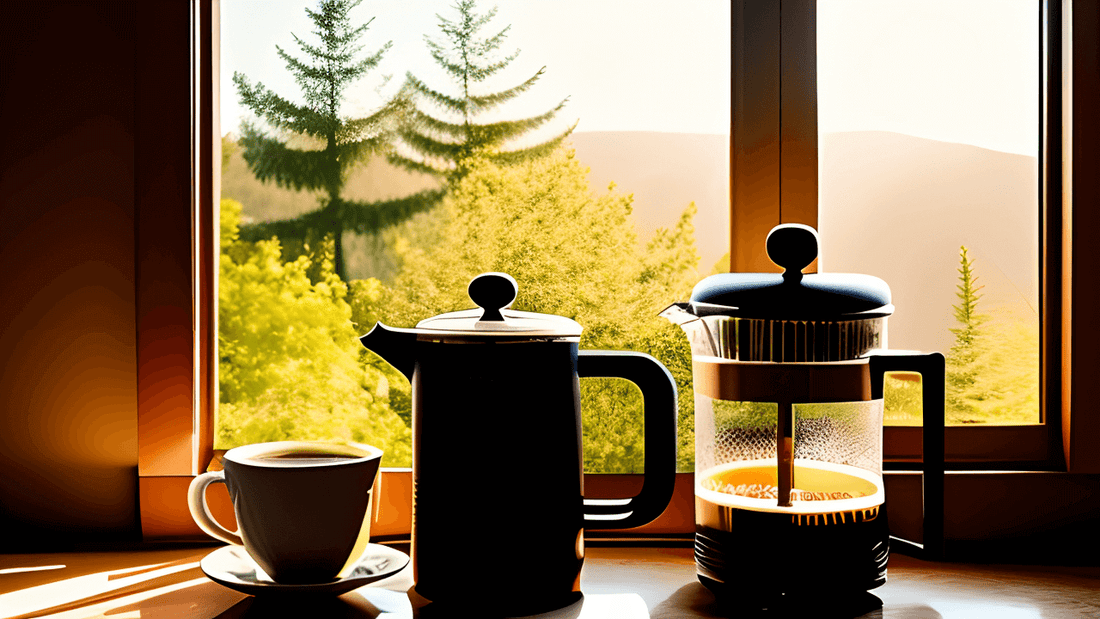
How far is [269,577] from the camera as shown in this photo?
2.26 feet

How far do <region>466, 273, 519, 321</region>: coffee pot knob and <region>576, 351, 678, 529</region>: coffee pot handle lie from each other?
0.09m

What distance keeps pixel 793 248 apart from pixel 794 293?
0.05 m

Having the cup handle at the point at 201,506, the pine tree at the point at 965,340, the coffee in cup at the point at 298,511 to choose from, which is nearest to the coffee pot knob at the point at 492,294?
the coffee in cup at the point at 298,511

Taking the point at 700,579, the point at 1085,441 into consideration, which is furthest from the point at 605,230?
the point at 1085,441

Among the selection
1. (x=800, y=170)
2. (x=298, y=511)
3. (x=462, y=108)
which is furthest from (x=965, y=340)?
(x=298, y=511)

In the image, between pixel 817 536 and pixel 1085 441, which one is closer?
pixel 817 536

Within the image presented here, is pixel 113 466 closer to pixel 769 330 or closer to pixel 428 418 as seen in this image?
pixel 428 418

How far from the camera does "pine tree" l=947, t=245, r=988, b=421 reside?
0.93m

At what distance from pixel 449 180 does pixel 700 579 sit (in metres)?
0.54

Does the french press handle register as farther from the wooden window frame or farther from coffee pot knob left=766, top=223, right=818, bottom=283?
the wooden window frame

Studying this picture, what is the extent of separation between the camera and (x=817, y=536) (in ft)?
2.18

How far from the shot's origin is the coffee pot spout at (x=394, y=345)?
27.2 inches

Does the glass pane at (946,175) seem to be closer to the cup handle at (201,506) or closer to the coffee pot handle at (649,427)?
the coffee pot handle at (649,427)

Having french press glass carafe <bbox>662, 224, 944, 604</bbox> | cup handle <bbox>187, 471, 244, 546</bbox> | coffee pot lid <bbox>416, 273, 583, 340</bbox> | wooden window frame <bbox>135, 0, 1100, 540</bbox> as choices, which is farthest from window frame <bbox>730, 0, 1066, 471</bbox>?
cup handle <bbox>187, 471, 244, 546</bbox>
